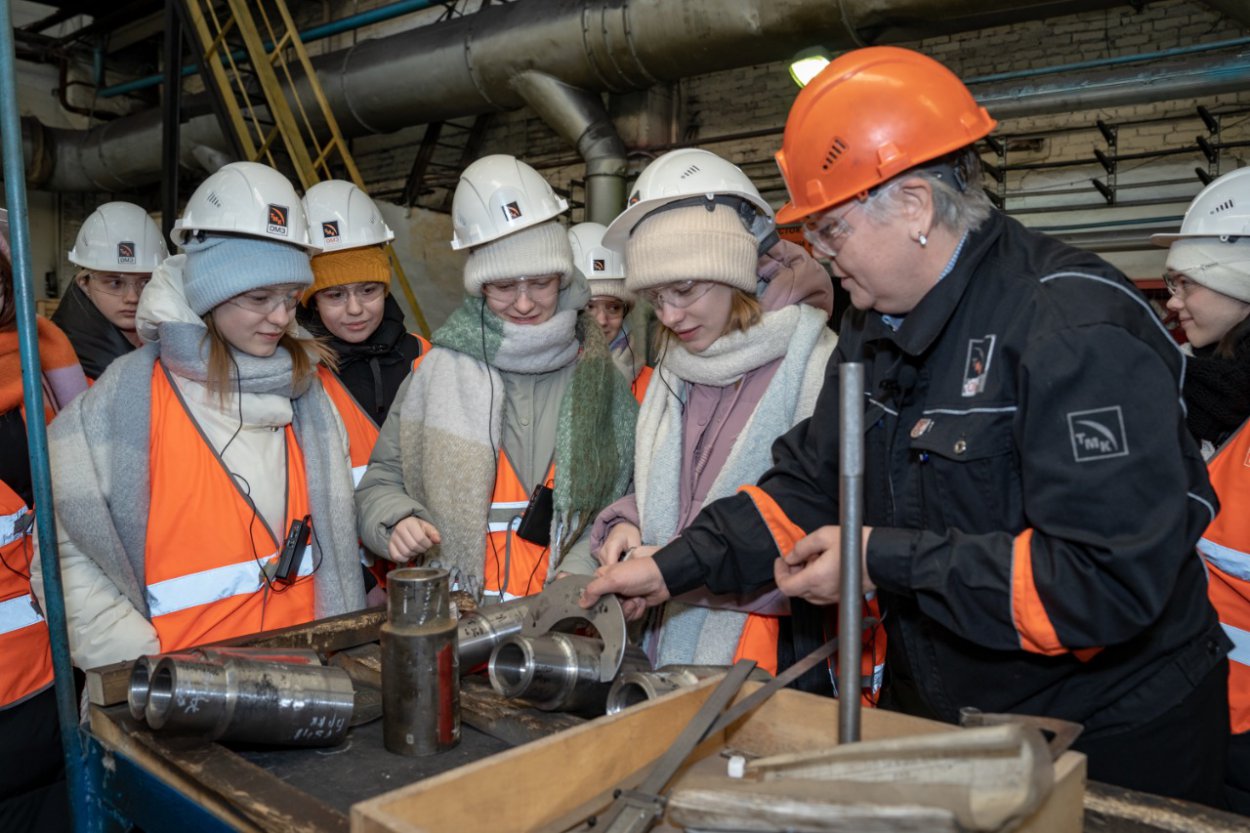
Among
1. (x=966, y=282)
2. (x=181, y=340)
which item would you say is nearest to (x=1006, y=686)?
(x=966, y=282)

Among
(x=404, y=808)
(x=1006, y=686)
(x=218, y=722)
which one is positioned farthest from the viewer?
(x=1006, y=686)

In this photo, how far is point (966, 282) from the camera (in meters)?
1.41

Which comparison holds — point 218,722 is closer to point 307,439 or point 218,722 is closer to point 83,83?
point 307,439

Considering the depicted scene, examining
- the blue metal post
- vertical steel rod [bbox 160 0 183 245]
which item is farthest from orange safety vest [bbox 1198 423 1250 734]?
vertical steel rod [bbox 160 0 183 245]

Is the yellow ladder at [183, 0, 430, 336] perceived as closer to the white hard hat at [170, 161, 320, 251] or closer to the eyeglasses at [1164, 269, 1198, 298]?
the white hard hat at [170, 161, 320, 251]

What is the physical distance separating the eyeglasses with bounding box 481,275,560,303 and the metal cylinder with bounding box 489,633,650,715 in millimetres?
1126

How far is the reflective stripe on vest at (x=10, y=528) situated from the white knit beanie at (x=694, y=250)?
144 cm

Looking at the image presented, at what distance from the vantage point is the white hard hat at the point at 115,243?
371cm

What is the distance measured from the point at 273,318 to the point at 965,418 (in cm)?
157

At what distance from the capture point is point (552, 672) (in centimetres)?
144

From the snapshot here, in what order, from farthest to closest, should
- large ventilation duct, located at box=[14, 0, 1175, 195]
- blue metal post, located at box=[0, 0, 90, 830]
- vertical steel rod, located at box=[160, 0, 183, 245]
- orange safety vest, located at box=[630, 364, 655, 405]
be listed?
large ventilation duct, located at box=[14, 0, 1175, 195] < vertical steel rod, located at box=[160, 0, 183, 245] < orange safety vest, located at box=[630, 364, 655, 405] < blue metal post, located at box=[0, 0, 90, 830]

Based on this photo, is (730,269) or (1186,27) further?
(1186,27)

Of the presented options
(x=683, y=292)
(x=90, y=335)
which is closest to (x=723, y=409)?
(x=683, y=292)

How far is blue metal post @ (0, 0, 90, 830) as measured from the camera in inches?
60.1
